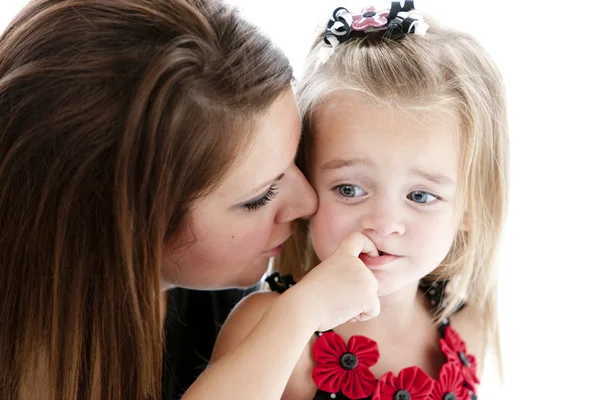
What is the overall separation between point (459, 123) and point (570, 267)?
772 mm

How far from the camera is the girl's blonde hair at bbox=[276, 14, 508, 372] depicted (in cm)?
116

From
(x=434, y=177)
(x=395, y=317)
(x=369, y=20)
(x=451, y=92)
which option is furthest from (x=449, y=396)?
(x=369, y=20)

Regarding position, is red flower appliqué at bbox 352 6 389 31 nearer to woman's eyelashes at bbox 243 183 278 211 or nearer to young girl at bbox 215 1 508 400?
young girl at bbox 215 1 508 400

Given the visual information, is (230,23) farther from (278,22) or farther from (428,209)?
(278,22)

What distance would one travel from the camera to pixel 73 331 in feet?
3.57

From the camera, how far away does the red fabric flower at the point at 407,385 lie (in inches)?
48.9

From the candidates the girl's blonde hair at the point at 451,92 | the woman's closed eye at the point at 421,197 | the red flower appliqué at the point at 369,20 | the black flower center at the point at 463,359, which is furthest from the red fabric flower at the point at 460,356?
the red flower appliqué at the point at 369,20

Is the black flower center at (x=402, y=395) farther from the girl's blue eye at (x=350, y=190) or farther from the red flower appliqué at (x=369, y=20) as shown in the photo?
the red flower appliqué at (x=369, y=20)

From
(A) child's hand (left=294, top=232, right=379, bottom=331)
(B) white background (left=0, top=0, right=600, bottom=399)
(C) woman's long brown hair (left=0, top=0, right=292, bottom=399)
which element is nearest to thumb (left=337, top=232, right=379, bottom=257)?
(A) child's hand (left=294, top=232, right=379, bottom=331)

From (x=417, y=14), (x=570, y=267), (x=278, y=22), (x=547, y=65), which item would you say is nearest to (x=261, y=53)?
(x=417, y=14)

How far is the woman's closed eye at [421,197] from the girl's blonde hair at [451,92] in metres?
0.06

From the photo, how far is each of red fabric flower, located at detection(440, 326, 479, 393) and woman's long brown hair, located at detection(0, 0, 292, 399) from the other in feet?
1.66

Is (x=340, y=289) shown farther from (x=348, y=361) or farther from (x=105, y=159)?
(x=105, y=159)

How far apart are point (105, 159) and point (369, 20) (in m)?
0.49
